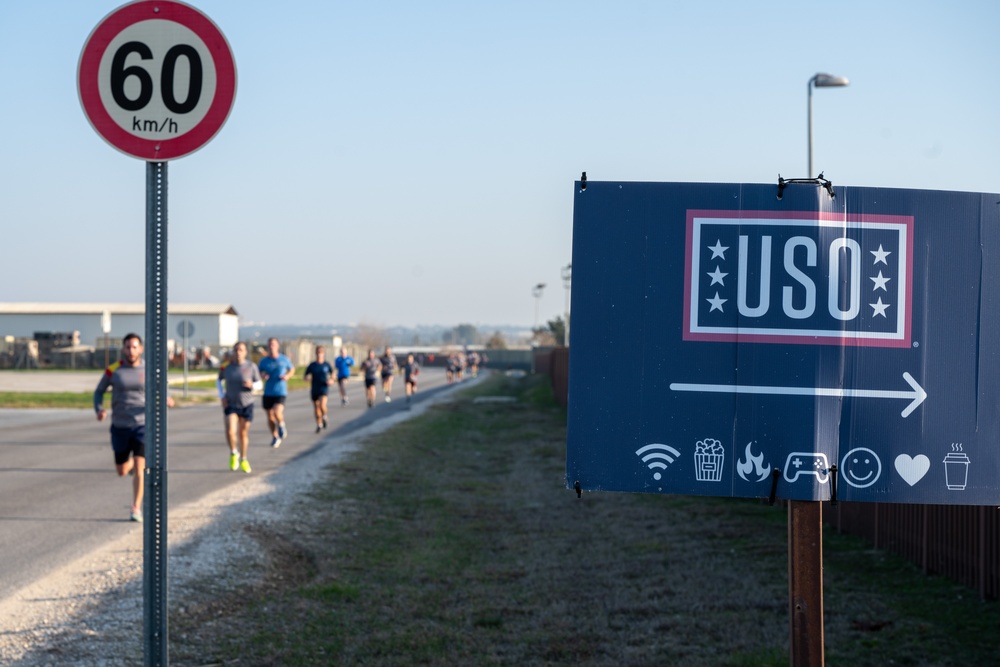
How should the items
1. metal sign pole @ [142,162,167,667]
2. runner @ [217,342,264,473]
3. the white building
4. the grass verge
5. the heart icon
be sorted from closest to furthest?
the heart icon < metal sign pole @ [142,162,167,667] < the grass verge < runner @ [217,342,264,473] < the white building

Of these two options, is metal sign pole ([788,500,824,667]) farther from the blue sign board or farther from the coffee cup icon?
the coffee cup icon

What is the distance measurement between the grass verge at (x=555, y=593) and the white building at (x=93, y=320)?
81.3 metres

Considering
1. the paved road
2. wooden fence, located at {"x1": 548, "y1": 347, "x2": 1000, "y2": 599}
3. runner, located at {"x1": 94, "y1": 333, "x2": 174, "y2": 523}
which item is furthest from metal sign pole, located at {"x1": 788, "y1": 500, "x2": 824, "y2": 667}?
runner, located at {"x1": 94, "y1": 333, "x2": 174, "y2": 523}

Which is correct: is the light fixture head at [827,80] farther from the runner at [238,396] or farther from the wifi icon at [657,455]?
the wifi icon at [657,455]

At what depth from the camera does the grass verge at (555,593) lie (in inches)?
251

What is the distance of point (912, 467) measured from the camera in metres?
3.30

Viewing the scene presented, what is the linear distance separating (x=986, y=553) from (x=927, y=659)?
1.65 metres

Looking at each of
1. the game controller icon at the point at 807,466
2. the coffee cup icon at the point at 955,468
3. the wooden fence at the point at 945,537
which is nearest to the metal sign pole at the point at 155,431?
Answer: the game controller icon at the point at 807,466

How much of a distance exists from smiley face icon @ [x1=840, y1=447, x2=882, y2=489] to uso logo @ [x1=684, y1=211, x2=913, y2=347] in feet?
1.11

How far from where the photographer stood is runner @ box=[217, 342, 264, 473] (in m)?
14.7

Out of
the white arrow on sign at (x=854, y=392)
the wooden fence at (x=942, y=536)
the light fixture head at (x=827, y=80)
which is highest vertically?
the light fixture head at (x=827, y=80)

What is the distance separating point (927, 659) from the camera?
6.25m

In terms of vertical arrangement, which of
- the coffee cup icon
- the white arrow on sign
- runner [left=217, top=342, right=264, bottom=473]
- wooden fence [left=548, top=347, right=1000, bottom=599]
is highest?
the white arrow on sign

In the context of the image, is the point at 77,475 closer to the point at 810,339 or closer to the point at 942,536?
the point at 942,536
